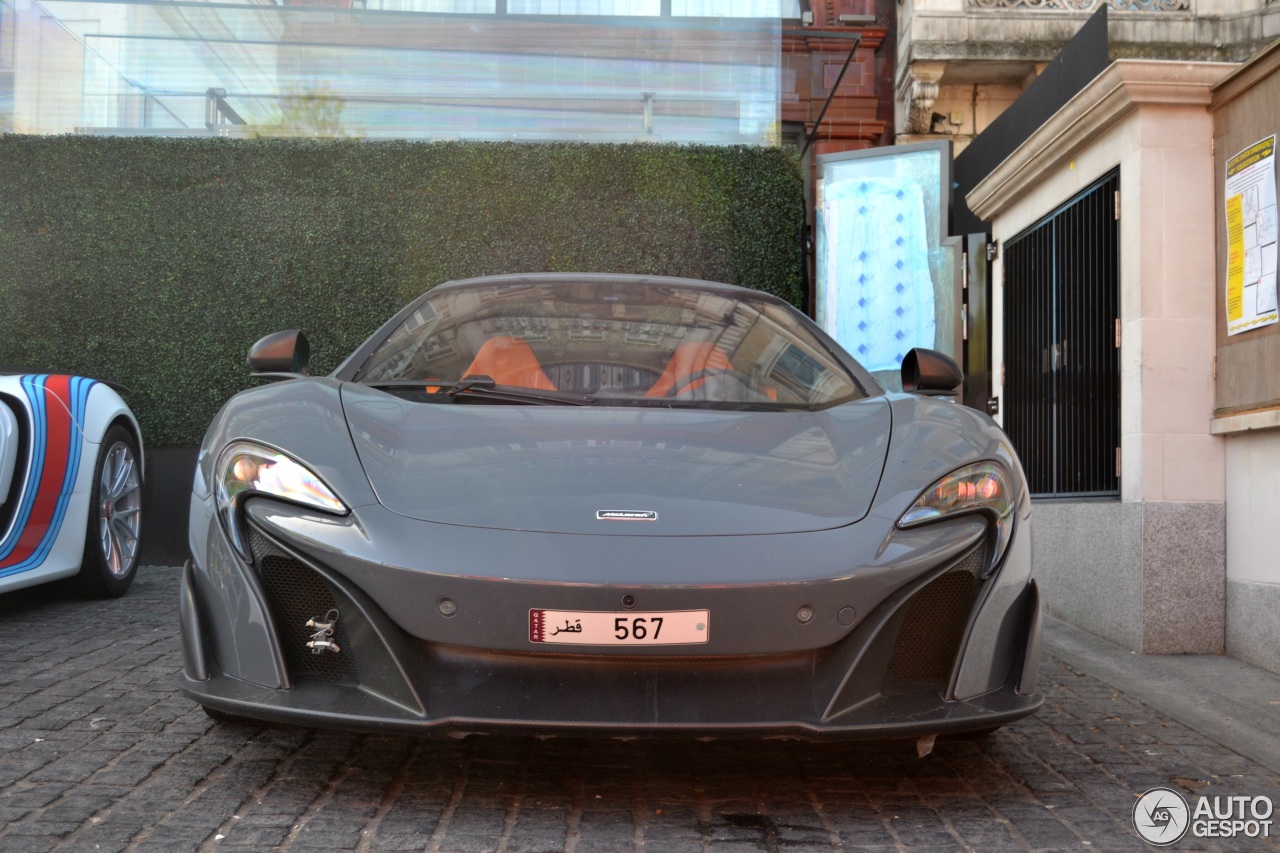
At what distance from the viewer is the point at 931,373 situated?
4062mm

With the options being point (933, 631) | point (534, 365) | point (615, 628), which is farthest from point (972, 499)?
point (534, 365)

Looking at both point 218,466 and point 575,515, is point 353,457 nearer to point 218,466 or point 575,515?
point 218,466

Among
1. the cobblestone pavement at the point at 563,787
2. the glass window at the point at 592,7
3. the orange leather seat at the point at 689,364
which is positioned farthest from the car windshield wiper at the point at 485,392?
the glass window at the point at 592,7

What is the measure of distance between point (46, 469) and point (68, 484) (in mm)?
228

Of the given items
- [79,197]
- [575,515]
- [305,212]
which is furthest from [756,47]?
[575,515]

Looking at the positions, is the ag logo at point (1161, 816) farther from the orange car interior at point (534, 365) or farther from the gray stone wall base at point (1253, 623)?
the gray stone wall base at point (1253, 623)

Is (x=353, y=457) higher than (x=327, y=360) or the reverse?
the reverse

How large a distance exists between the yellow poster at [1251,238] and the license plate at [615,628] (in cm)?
336

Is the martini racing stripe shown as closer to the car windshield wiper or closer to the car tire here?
the car tire

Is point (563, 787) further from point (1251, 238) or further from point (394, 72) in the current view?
point (394, 72)

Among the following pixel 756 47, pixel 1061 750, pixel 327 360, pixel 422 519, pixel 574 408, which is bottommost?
pixel 1061 750

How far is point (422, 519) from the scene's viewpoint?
287 centimetres

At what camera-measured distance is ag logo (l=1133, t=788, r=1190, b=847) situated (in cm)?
283

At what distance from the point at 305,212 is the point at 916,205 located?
4.62m
